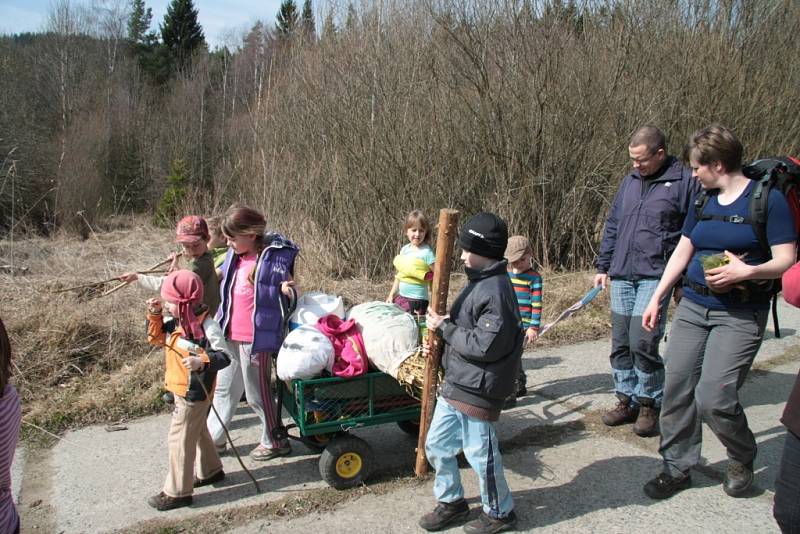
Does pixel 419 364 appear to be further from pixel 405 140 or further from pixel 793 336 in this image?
pixel 405 140

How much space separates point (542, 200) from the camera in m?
9.53

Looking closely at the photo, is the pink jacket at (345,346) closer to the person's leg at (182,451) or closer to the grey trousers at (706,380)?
the person's leg at (182,451)

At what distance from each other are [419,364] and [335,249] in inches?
252

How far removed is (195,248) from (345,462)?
1.92m

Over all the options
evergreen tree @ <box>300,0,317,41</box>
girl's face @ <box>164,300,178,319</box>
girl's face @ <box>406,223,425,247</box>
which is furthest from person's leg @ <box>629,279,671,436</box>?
evergreen tree @ <box>300,0,317,41</box>

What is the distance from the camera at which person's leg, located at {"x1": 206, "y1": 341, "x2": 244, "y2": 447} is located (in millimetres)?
4434

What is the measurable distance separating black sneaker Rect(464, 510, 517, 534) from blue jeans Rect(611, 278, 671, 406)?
1.79 m

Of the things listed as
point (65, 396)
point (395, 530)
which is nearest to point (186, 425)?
point (395, 530)

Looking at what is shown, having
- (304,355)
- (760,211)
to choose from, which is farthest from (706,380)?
(304,355)

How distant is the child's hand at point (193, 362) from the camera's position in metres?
3.52

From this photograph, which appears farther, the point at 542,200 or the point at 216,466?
the point at 542,200

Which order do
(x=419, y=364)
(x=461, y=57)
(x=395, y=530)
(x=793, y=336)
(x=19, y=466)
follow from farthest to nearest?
(x=461, y=57) → (x=793, y=336) → (x=19, y=466) → (x=419, y=364) → (x=395, y=530)

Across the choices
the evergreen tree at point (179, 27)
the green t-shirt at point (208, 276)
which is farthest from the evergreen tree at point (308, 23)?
the evergreen tree at point (179, 27)

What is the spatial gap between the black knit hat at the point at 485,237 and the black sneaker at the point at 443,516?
1.37 m
